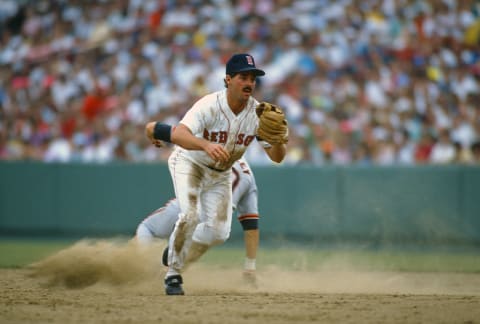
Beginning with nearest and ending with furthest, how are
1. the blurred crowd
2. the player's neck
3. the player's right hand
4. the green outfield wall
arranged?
the player's right hand
the player's neck
the green outfield wall
the blurred crowd

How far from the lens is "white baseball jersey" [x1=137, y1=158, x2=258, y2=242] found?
800 cm

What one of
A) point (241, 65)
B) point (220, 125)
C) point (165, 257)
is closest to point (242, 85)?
point (241, 65)

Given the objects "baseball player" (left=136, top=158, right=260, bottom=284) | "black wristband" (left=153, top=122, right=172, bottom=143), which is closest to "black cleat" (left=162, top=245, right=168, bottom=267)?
"baseball player" (left=136, top=158, right=260, bottom=284)

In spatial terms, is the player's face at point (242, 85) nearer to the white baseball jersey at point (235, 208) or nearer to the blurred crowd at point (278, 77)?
the white baseball jersey at point (235, 208)

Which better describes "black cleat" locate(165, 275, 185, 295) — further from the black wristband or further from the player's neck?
the player's neck

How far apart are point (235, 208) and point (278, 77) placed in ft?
22.3

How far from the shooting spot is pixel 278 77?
1480 cm

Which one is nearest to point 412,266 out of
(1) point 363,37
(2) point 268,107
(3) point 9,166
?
(2) point 268,107

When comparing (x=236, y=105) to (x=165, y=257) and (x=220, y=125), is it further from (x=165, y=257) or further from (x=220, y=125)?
(x=165, y=257)

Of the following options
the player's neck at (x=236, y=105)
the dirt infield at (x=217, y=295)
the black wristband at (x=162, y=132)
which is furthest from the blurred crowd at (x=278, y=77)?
the black wristband at (x=162, y=132)

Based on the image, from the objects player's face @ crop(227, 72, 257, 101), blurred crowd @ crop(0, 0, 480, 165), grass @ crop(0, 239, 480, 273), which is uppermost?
blurred crowd @ crop(0, 0, 480, 165)

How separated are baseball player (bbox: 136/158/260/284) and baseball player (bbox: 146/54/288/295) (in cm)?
70

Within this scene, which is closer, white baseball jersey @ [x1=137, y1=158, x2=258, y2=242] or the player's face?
the player's face

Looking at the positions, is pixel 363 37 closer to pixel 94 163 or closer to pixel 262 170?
pixel 262 170
